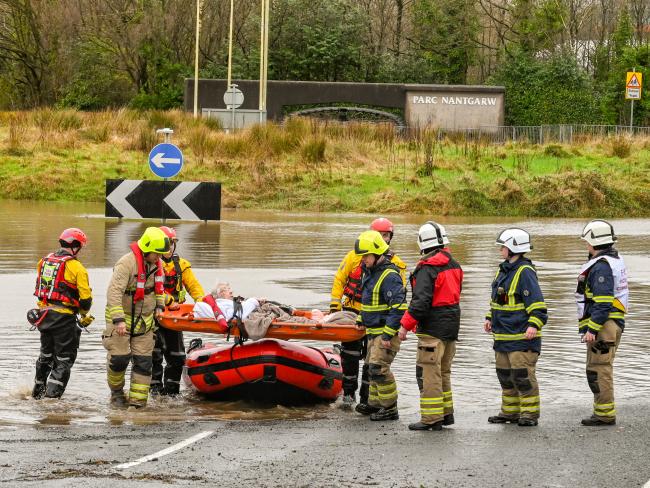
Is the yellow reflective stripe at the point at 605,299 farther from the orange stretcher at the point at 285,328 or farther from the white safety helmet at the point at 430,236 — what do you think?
the orange stretcher at the point at 285,328

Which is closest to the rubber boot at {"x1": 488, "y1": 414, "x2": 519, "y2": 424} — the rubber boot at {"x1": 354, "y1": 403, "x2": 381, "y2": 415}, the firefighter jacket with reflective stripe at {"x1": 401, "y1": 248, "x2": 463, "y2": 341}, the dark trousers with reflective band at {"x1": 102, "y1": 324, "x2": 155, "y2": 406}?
the firefighter jacket with reflective stripe at {"x1": 401, "y1": 248, "x2": 463, "y2": 341}

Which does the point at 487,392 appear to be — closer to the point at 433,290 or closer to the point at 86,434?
the point at 433,290

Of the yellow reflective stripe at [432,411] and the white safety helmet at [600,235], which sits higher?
the white safety helmet at [600,235]

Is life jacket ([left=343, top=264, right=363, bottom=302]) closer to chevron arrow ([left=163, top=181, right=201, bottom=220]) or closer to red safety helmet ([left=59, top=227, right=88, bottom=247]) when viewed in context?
red safety helmet ([left=59, top=227, right=88, bottom=247])

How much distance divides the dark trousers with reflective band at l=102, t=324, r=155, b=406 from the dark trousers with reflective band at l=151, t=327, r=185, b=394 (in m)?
0.71

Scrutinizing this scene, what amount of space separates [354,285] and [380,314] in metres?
1.28

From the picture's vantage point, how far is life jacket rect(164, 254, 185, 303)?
504 inches

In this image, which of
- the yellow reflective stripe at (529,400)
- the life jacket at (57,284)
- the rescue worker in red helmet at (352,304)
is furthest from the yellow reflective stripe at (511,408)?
the life jacket at (57,284)

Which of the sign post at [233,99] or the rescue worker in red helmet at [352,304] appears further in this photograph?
the sign post at [233,99]

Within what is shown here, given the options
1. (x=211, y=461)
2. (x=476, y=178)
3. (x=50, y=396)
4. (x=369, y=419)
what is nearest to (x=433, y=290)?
(x=369, y=419)

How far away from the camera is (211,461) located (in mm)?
9227

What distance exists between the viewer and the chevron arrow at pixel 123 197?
26.7 metres

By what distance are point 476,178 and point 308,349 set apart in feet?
86.3

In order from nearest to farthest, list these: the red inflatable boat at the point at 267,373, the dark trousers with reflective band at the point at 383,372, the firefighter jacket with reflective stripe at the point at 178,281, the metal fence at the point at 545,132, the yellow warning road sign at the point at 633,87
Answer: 1. the dark trousers with reflective band at the point at 383,372
2. the red inflatable boat at the point at 267,373
3. the firefighter jacket with reflective stripe at the point at 178,281
4. the metal fence at the point at 545,132
5. the yellow warning road sign at the point at 633,87
